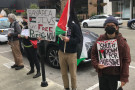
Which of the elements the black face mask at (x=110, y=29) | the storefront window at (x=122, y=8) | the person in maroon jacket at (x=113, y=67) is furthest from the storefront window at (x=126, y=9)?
the black face mask at (x=110, y=29)

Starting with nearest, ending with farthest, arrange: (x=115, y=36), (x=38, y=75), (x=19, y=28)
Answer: (x=115, y=36) → (x=38, y=75) → (x=19, y=28)

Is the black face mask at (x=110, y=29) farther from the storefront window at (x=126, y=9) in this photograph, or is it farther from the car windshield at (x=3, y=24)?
the storefront window at (x=126, y=9)

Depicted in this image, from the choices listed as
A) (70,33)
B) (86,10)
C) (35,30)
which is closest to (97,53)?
(70,33)

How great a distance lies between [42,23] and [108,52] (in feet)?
6.08

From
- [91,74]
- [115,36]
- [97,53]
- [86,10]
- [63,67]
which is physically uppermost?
[86,10]

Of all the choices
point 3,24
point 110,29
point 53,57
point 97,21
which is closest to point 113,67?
point 110,29

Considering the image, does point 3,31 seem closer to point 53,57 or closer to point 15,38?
point 15,38

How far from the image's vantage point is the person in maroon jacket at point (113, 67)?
7.82ft

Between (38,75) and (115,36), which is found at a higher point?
(115,36)

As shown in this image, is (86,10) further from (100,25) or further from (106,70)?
(106,70)

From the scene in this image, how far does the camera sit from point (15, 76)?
4938 millimetres

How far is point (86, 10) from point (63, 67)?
24997mm

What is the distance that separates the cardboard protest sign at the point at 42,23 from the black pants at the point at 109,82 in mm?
1491

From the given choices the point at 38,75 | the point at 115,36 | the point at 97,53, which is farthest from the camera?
the point at 38,75
